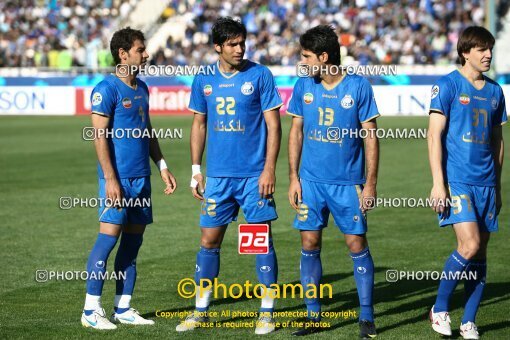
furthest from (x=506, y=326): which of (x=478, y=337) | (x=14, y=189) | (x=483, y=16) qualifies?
(x=483, y=16)

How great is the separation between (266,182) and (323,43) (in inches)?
46.0

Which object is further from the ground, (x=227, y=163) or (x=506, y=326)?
(x=227, y=163)

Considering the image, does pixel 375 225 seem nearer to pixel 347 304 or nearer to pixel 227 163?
pixel 347 304

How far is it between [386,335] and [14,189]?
10.3 metres

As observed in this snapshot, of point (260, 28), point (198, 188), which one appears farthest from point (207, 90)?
point (260, 28)

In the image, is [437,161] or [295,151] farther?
[295,151]

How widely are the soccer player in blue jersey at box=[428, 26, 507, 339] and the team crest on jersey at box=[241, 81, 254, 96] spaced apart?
1.42 m

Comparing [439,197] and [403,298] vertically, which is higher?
[439,197]

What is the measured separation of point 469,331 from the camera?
23.7ft

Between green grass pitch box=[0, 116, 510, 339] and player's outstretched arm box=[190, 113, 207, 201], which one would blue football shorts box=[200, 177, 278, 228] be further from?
green grass pitch box=[0, 116, 510, 339]

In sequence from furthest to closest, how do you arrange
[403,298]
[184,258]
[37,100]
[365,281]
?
[37,100]
[184,258]
[403,298]
[365,281]

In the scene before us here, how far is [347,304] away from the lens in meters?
8.64

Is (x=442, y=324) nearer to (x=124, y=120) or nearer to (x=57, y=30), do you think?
(x=124, y=120)

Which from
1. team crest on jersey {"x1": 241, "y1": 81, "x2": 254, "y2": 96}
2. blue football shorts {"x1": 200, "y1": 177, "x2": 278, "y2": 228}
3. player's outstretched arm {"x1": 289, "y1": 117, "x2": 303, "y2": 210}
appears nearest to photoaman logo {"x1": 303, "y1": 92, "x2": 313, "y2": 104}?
player's outstretched arm {"x1": 289, "y1": 117, "x2": 303, "y2": 210}
